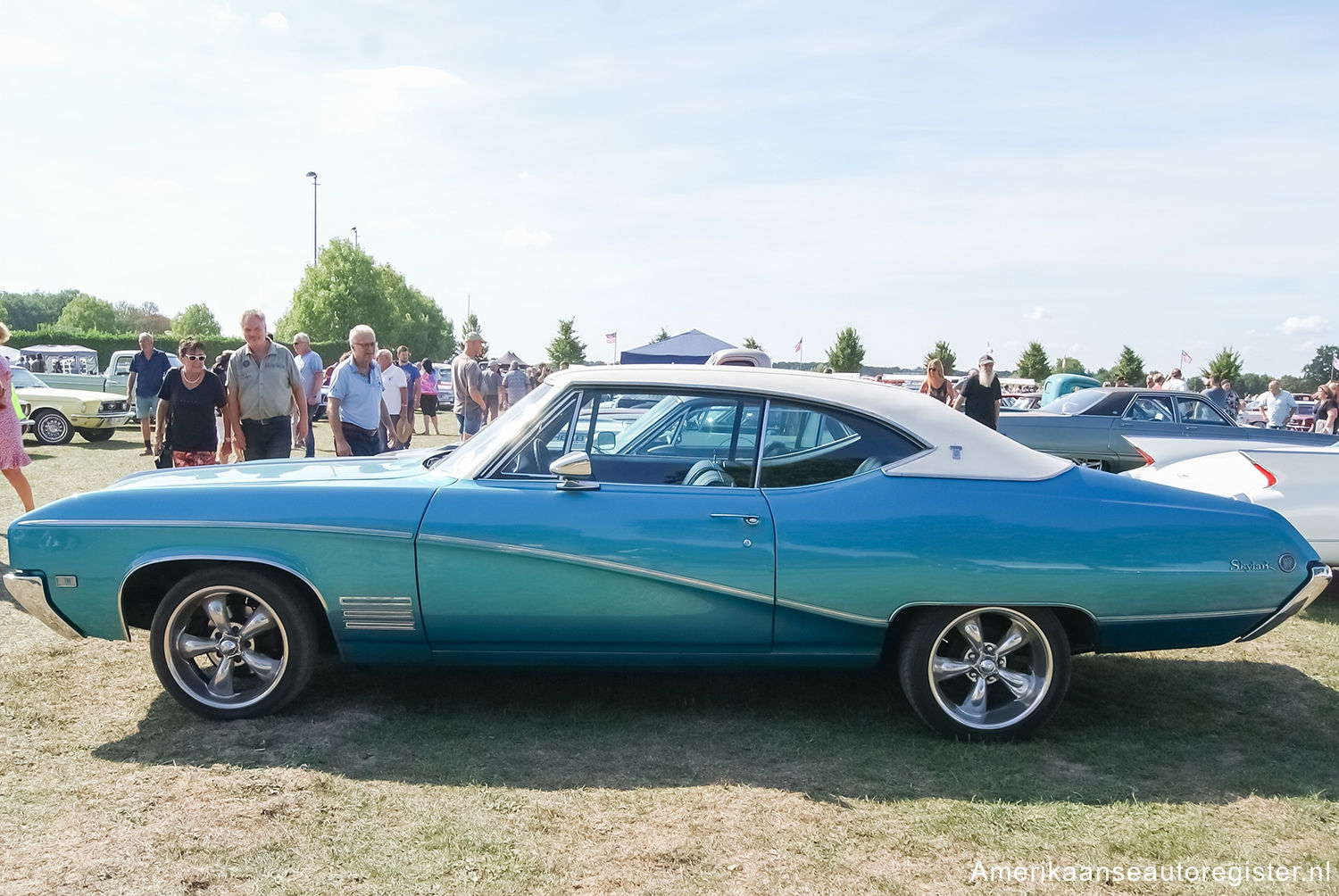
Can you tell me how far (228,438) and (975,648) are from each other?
6.55 meters

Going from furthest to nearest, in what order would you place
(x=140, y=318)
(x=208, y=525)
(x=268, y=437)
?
(x=140, y=318), (x=268, y=437), (x=208, y=525)

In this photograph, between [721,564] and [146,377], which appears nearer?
[721,564]

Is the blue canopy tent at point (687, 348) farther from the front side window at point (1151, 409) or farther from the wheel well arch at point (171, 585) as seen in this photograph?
the wheel well arch at point (171, 585)

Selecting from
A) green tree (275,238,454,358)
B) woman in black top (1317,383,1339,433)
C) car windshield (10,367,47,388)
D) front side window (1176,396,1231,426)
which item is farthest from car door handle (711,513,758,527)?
green tree (275,238,454,358)

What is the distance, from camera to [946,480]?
3955 mm

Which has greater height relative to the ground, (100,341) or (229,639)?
(100,341)

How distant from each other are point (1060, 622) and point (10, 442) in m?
7.48

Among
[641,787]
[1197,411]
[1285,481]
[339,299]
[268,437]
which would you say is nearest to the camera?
[641,787]

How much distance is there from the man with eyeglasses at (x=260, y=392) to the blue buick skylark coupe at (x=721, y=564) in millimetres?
3048

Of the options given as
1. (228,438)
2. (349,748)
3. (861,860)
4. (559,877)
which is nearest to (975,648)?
(861,860)

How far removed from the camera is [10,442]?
7645 mm

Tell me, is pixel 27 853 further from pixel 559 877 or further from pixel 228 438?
pixel 228 438

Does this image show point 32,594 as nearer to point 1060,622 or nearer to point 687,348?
point 1060,622

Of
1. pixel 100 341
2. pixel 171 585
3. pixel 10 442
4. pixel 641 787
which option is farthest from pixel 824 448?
pixel 100 341
